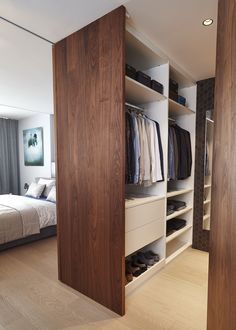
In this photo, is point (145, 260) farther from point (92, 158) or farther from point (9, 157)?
point (9, 157)

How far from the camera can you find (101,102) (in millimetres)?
1594

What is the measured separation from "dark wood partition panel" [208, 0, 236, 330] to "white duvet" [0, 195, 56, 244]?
8.22 ft

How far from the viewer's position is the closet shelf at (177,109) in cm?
233

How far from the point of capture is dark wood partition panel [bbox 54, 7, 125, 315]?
59.7 inches

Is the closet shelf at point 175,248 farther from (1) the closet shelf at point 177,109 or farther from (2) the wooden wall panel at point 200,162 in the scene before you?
(1) the closet shelf at point 177,109

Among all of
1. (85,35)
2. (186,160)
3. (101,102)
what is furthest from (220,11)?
(186,160)

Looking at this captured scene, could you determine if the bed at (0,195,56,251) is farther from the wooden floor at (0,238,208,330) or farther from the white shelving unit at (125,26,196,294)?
the white shelving unit at (125,26,196,294)

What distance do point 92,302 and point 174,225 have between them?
4.44 feet

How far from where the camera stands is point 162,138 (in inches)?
84.1

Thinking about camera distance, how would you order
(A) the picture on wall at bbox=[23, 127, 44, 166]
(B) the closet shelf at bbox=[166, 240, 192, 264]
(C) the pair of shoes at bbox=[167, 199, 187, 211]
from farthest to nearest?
(A) the picture on wall at bbox=[23, 127, 44, 166] → (C) the pair of shoes at bbox=[167, 199, 187, 211] → (B) the closet shelf at bbox=[166, 240, 192, 264]

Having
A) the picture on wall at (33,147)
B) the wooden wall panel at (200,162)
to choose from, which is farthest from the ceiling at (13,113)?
the wooden wall panel at (200,162)

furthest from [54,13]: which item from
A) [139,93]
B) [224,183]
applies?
[224,183]

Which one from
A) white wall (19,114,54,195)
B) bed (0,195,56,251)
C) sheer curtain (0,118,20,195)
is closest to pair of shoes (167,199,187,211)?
bed (0,195,56,251)

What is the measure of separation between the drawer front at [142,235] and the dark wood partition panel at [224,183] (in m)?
0.81
